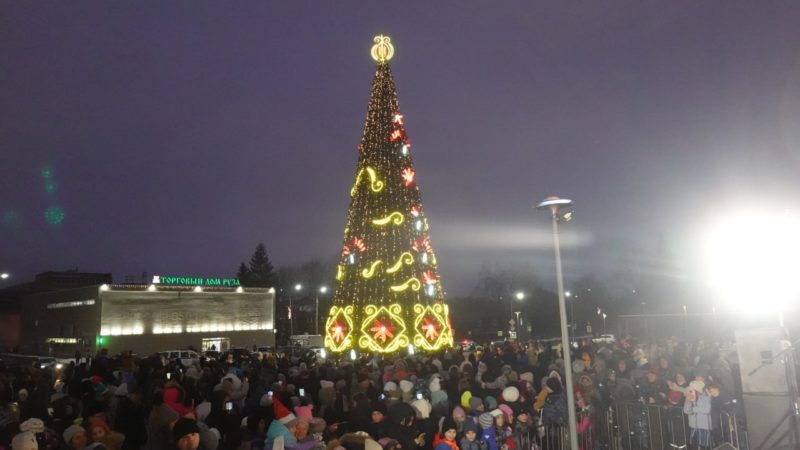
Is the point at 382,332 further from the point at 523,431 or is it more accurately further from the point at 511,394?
the point at 523,431

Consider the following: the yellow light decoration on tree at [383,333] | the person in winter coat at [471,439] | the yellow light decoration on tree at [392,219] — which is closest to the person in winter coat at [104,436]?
the person in winter coat at [471,439]

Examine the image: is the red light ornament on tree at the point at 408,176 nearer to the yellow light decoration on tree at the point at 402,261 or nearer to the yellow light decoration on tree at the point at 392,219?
the yellow light decoration on tree at the point at 392,219

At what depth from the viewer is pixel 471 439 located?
7641 millimetres

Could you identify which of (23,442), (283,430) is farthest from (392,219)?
(23,442)

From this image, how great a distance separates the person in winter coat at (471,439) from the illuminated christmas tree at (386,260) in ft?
44.5

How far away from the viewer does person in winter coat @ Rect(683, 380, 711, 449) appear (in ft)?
32.1

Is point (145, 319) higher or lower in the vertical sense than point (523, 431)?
higher

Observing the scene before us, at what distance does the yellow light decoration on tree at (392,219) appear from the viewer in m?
22.2

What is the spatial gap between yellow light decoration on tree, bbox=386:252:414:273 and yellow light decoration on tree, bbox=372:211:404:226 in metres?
1.37

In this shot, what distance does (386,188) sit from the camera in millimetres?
22641

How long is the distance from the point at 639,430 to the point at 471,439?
486cm

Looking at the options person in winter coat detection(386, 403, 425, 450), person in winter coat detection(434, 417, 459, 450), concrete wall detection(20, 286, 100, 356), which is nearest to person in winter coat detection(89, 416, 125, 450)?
person in winter coat detection(386, 403, 425, 450)

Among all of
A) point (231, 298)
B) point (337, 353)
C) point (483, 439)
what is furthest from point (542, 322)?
point (483, 439)

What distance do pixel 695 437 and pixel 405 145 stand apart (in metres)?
15.9
